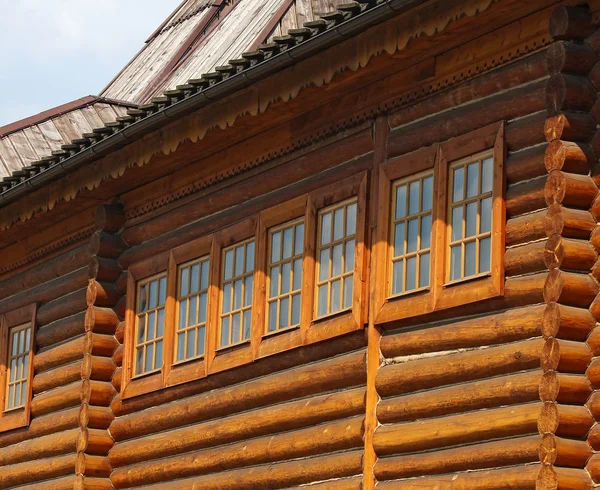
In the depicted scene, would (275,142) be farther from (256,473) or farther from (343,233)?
(256,473)

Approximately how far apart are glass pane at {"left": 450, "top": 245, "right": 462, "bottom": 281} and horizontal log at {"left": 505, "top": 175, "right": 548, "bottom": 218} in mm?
616

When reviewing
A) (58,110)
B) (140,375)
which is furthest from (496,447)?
(58,110)

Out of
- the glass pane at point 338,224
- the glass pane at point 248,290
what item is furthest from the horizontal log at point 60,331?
the glass pane at point 338,224

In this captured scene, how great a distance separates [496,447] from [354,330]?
7.29ft

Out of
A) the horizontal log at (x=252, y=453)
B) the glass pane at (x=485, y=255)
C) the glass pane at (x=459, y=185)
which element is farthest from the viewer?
the horizontal log at (x=252, y=453)

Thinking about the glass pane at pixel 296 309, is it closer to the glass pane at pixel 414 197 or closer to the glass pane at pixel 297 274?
the glass pane at pixel 297 274

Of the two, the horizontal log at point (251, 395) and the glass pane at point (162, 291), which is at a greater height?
the glass pane at point (162, 291)

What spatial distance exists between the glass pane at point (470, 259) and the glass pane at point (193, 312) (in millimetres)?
4392

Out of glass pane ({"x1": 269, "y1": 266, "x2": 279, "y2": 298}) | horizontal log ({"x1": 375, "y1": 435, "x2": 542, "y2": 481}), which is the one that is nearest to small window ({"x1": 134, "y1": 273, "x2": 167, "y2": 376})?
glass pane ({"x1": 269, "y1": 266, "x2": 279, "y2": 298})

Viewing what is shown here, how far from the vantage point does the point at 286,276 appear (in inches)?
589

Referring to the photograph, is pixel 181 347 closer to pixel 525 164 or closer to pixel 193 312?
pixel 193 312

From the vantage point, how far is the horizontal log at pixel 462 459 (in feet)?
37.6

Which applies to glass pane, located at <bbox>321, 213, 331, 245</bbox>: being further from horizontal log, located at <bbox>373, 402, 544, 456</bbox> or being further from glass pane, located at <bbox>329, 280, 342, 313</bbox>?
horizontal log, located at <bbox>373, 402, 544, 456</bbox>

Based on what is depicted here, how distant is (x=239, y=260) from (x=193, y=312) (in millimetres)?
961
